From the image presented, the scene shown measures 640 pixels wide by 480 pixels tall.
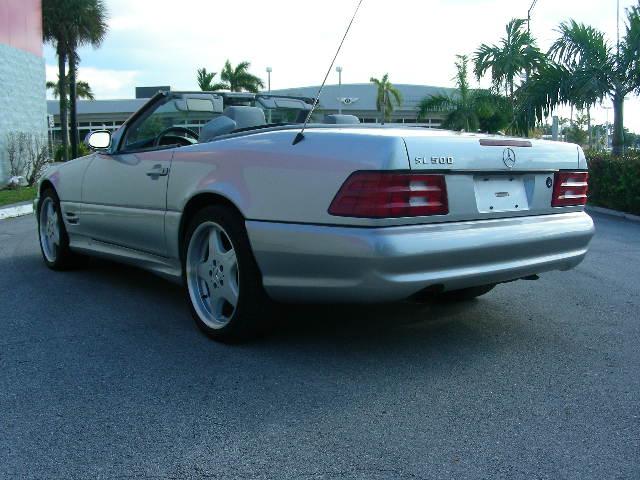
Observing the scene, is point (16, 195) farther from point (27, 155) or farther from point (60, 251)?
point (60, 251)

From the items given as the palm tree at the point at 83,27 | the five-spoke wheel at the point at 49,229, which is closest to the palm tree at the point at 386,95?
the palm tree at the point at 83,27

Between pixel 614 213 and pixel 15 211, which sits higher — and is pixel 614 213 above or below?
below

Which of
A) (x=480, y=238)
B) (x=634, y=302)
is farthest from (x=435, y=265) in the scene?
(x=634, y=302)

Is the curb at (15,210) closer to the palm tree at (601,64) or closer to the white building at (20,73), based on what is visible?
the white building at (20,73)

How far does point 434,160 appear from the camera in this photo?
3.61 metres

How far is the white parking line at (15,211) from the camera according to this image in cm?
1292

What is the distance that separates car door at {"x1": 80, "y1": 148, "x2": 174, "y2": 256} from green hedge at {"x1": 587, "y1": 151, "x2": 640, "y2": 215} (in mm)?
10787

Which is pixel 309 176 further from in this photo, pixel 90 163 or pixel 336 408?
pixel 90 163

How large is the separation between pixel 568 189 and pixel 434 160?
4.07 ft

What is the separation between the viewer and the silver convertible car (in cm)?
351

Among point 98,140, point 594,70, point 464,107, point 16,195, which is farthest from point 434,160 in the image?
point 464,107

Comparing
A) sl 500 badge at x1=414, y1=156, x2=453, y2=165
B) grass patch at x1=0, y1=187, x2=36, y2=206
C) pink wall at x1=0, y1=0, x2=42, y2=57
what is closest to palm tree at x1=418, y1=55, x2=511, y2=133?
pink wall at x1=0, y1=0, x2=42, y2=57

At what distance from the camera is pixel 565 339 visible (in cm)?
432

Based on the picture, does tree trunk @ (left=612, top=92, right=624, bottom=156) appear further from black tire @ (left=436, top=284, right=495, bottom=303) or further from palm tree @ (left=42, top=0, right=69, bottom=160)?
palm tree @ (left=42, top=0, right=69, bottom=160)
